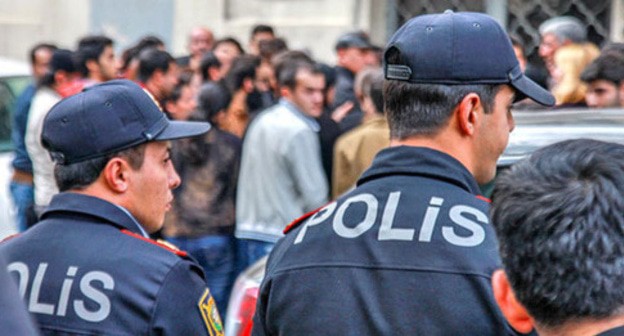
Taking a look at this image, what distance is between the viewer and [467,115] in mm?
3023

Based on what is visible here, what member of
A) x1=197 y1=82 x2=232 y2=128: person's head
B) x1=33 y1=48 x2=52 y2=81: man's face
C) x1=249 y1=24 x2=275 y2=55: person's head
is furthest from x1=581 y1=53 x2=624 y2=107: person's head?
x1=249 y1=24 x2=275 y2=55: person's head

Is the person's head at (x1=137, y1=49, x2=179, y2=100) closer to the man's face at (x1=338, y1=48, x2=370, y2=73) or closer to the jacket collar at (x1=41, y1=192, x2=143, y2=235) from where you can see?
the man's face at (x1=338, y1=48, x2=370, y2=73)

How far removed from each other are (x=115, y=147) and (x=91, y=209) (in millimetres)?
254

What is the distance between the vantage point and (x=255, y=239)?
7.51 metres

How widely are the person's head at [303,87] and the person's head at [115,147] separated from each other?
3.90 meters

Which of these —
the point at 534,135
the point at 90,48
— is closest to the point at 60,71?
the point at 90,48

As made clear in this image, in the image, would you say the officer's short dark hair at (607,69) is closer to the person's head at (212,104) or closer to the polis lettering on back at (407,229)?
the person's head at (212,104)

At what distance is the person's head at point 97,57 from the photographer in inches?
371

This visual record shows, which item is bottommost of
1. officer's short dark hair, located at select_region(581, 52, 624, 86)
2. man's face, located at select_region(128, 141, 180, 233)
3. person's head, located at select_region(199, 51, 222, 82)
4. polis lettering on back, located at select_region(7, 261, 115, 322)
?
person's head, located at select_region(199, 51, 222, 82)

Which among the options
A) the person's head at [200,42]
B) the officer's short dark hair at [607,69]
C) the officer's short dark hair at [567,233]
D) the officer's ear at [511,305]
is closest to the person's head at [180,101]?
the officer's short dark hair at [607,69]

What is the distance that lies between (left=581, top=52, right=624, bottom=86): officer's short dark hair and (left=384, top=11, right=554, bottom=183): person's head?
4.12 m

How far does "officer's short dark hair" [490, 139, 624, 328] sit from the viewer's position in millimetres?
2002

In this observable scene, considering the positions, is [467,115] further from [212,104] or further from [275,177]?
[212,104]

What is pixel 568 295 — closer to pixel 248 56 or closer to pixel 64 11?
pixel 248 56
